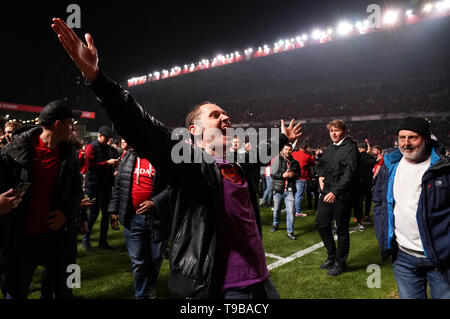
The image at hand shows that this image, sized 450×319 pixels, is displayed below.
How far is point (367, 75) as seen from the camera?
29.7 metres

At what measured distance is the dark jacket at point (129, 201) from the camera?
117 inches

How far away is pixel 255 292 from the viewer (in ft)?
5.12

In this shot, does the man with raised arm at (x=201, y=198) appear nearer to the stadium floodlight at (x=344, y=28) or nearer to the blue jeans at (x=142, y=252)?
the blue jeans at (x=142, y=252)

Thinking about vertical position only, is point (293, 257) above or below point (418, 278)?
below

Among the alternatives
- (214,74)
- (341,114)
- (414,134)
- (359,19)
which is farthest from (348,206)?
(214,74)

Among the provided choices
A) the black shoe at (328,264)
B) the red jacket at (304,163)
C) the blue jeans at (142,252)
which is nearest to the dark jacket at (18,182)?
the blue jeans at (142,252)

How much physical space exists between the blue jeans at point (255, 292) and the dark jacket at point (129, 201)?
1.48 m

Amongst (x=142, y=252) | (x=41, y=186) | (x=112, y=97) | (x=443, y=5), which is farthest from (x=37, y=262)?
(x=443, y=5)

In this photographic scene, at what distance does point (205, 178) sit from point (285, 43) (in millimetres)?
27139

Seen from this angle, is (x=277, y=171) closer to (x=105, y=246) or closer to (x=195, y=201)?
(x=105, y=246)

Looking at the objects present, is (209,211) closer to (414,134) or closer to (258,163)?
(258,163)

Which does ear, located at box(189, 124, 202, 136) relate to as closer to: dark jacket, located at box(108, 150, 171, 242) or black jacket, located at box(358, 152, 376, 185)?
dark jacket, located at box(108, 150, 171, 242)

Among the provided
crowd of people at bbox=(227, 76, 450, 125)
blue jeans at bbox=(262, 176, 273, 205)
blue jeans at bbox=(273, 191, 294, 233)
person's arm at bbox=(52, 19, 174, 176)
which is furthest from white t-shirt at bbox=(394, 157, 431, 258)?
crowd of people at bbox=(227, 76, 450, 125)

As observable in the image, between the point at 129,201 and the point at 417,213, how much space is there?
9.87 feet
